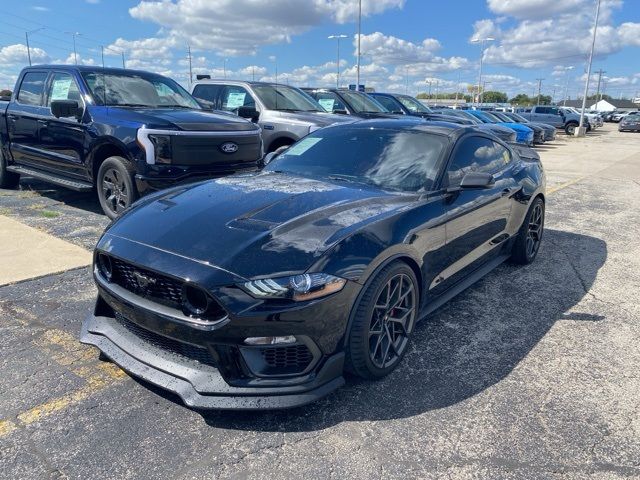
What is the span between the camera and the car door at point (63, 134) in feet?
21.1

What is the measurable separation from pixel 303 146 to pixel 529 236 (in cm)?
264

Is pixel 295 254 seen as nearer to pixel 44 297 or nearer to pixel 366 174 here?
pixel 366 174

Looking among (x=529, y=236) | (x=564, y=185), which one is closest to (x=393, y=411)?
(x=529, y=236)

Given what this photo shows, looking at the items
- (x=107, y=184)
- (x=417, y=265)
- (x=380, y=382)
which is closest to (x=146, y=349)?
(x=380, y=382)

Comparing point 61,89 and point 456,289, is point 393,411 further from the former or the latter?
point 61,89

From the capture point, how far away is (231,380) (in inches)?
98.7

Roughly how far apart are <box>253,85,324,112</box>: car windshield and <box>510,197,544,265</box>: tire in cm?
552

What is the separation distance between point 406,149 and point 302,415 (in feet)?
7.18

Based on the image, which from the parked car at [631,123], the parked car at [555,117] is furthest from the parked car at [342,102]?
the parked car at [631,123]

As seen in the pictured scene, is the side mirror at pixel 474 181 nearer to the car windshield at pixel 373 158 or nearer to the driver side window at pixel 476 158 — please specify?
the driver side window at pixel 476 158

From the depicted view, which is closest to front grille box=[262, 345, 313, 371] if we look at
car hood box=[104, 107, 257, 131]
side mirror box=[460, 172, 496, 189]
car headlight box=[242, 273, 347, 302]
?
car headlight box=[242, 273, 347, 302]

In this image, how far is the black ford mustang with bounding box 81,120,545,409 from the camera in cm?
249

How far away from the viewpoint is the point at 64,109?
610 centimetres

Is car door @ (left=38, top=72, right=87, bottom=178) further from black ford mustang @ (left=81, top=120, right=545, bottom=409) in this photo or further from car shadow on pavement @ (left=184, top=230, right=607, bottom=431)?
car shadow on pavement @ (left=184, top=230, right=607, bottom=431)
